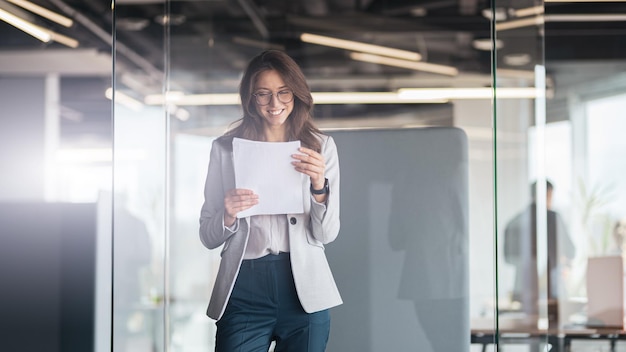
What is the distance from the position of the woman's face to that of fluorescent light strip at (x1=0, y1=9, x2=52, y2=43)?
3376mm

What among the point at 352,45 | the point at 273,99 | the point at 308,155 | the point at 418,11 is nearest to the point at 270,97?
the point at 273,99

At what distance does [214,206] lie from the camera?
8.53ft

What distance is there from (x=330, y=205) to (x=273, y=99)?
0.37 m

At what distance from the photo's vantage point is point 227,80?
8.79ft

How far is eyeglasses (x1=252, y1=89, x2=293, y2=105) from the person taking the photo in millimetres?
2533

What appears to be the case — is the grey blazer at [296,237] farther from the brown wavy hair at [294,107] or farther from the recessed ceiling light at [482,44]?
the recessed ceiling light at [482,44]

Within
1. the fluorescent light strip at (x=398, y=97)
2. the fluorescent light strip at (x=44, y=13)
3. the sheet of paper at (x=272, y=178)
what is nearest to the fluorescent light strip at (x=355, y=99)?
the fluorescent light strip at (x=398, y=97)

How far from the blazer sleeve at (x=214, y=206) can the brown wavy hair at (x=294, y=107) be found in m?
0.09

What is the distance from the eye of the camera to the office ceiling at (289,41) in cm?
285

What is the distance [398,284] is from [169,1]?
4.23 feet

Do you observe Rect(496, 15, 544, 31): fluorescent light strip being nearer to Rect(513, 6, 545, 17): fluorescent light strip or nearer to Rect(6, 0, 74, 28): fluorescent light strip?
Rect(513, 6, 545, 17): fluorescent light strip

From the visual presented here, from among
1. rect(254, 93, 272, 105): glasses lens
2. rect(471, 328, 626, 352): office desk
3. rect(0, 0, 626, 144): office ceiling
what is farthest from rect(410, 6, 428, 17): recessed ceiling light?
rect(254, 93, 272, 105): glasses lens

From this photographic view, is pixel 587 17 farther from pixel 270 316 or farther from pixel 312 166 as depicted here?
pixel 270 316

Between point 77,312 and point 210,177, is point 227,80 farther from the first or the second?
point 77,312
